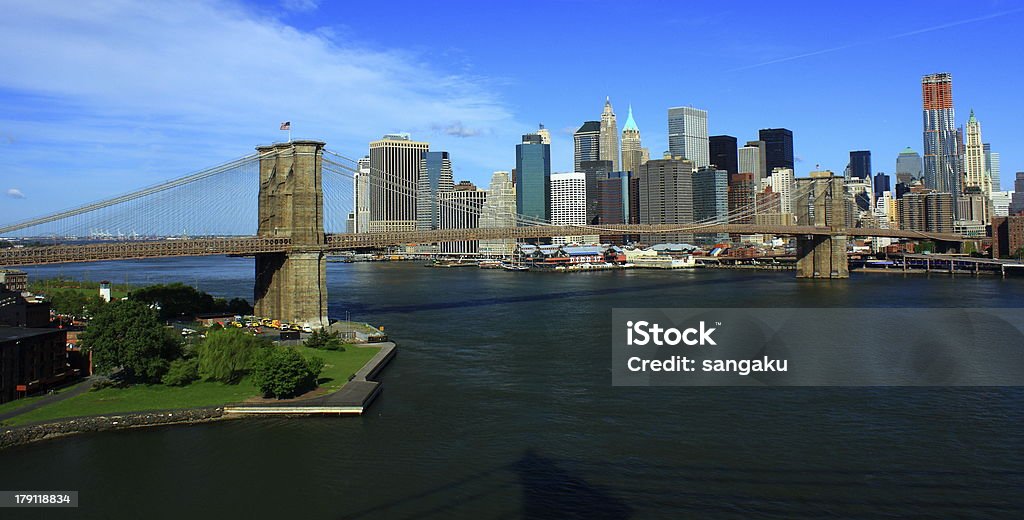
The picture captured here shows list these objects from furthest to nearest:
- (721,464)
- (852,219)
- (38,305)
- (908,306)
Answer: (852,219)
(908,306)
(38,305)
(721,464)

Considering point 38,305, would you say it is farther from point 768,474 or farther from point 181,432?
point 768,474

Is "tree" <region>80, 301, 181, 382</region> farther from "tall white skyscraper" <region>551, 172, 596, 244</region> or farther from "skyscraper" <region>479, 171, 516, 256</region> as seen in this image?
"tall white skyscraper" <region>551, 172, 596, 244</region>

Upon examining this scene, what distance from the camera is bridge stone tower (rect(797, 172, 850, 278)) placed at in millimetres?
77438

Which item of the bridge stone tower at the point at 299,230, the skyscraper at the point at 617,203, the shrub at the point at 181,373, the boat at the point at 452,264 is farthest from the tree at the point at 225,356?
the skyscraper at the point at 617,203

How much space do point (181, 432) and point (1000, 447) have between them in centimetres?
1902

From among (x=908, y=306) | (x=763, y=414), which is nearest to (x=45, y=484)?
(x=763, y=414)

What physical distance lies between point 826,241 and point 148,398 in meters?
71.0

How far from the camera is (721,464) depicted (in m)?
16.6

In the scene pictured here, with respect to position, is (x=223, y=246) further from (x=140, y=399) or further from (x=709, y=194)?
(x=709, y=194)

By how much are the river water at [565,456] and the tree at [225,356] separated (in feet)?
13.1

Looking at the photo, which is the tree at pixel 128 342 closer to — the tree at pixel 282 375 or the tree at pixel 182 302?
the tree at pixel 282 375

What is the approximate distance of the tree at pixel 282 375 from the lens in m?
21.0

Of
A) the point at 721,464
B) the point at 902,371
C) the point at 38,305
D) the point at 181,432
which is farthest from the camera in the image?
the point at 38,305

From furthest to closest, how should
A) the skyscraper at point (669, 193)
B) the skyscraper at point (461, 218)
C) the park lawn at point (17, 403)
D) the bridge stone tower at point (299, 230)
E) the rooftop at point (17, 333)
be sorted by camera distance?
1. the skyscraper at point (669, 193)
2. the skyscraper at point (461, 218)
3. the bridge stone tower at point (299, 230)
4. the rooftop at point (17, 333)
5. the park lawn at point (17, 403)
